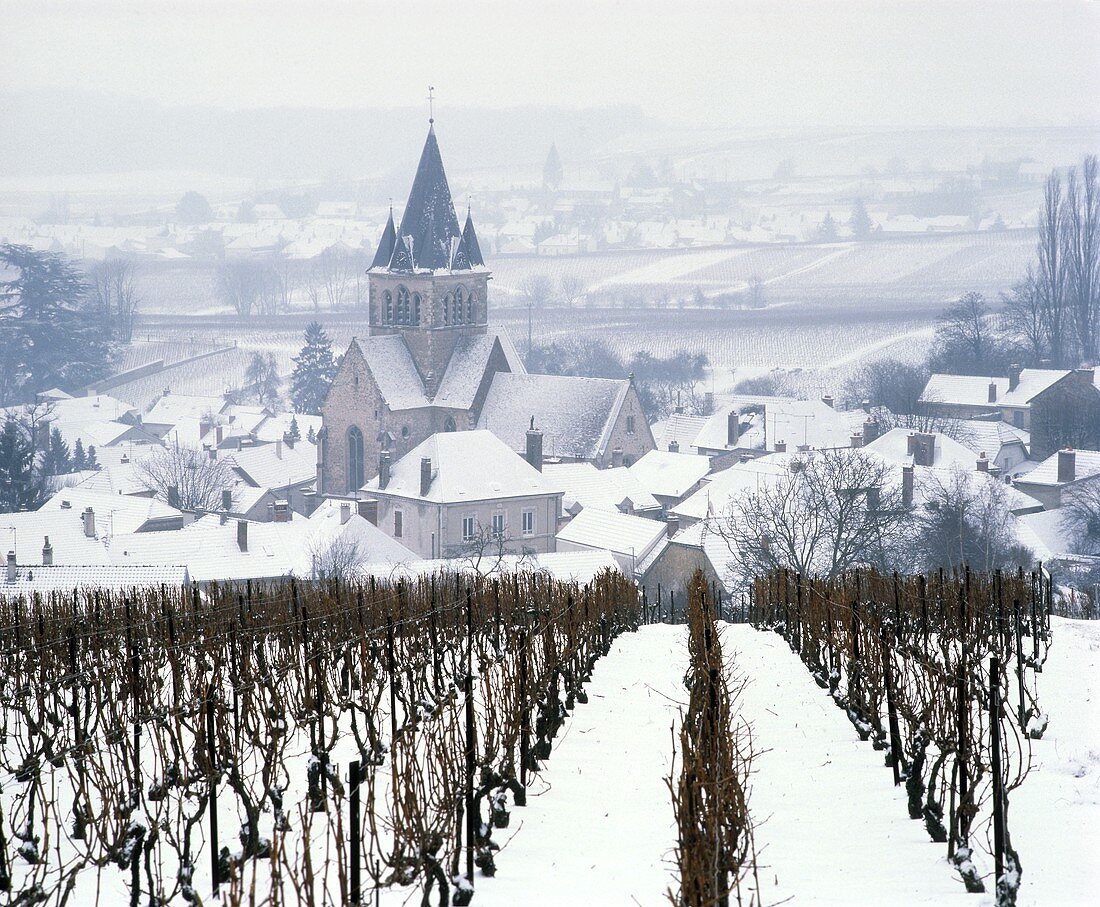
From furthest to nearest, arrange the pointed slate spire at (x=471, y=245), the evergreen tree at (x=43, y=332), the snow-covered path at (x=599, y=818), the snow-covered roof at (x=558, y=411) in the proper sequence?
the evergreen tree at (x=43, y=332) < the pointed slate spire at (x=471, y=245) < the snow-covered roof at (x=558, y=411) < the snow-covered path at (x=599, y=818)

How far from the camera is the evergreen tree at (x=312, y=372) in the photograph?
385 ft

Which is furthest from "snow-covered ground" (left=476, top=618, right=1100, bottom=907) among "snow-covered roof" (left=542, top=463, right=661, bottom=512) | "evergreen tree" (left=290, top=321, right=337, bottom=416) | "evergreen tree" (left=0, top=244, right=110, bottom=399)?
"evergreen tree" (left=0, top=244, right=110, bottom=399)

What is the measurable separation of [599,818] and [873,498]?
33.0m

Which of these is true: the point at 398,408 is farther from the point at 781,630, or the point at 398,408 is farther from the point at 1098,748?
the point at 1098,748

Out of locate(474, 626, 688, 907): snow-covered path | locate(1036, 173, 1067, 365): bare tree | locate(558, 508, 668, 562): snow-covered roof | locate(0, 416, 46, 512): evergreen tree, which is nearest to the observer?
locate(474, 626, 688, 907): snow-covered path

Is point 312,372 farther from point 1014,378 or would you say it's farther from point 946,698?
point 946,698

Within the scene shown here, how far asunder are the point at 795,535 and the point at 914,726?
→ 30.7m

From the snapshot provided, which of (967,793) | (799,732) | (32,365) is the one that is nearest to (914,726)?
(967,793)

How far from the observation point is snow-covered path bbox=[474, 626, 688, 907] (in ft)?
30.5

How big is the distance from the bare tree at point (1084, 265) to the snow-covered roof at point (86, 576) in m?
75.5

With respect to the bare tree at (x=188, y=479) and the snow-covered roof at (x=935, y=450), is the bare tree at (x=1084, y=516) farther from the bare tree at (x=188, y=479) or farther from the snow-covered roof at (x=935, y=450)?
the bare tree at (x=188, y=479)

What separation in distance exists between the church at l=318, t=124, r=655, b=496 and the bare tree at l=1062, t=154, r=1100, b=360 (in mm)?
39675

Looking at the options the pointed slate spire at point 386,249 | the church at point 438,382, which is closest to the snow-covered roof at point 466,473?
the church at point 438,382

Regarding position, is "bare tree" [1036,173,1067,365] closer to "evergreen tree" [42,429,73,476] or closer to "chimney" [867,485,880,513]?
"chimney" [867,485,880,513]
